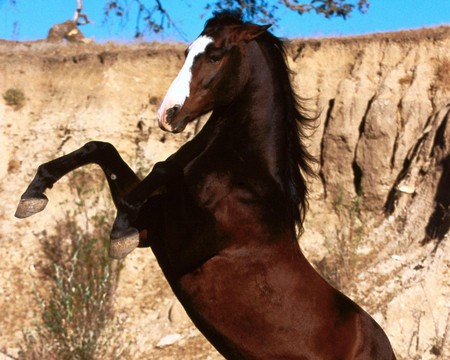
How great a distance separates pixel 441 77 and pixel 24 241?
7590mm

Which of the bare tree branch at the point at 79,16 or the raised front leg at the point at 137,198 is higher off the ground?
the bare tree branch at the point at 79,16

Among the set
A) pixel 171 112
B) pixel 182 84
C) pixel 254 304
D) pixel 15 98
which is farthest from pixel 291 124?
pixel 15 98

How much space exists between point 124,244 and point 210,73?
1079 mm

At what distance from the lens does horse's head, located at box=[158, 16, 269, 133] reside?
13.3 feet

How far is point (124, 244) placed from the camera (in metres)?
4.16

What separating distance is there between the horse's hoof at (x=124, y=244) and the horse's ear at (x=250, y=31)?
4.33ft

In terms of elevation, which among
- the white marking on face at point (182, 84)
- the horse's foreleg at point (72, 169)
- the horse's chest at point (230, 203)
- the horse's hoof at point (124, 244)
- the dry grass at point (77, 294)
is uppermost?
the white marking on face at point (182, 84)

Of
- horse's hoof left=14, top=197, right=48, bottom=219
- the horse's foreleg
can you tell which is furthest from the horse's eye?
horse's hoof left=14, top=197, right=48, bottom=219

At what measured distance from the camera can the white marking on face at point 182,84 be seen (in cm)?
403

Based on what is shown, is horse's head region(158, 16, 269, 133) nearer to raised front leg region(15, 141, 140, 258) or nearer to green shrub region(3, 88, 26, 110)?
raised front leg region(15, 141, 140, 258)

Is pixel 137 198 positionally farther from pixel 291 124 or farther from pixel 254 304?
pixel 291 124

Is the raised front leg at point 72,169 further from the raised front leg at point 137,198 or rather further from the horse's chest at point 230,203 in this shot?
the horse's chest at point 230,203

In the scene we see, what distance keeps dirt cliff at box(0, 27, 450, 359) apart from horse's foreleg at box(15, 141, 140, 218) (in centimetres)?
547

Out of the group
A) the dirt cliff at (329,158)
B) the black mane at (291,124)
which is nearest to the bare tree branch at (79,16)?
the dirt cliff at (329,158)
